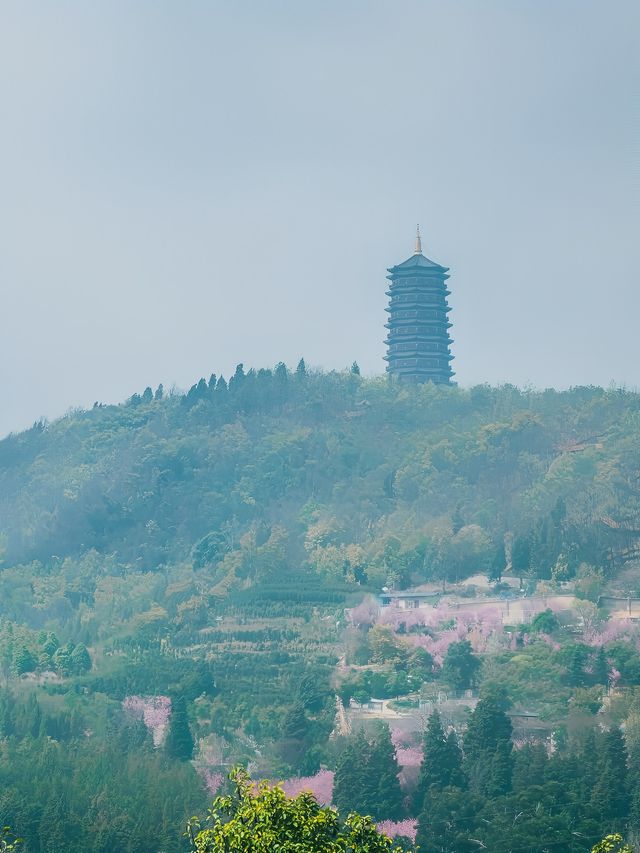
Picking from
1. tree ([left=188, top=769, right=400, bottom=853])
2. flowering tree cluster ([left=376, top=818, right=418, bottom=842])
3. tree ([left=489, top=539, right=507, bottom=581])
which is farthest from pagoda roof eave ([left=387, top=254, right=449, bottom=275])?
tree ([left=188, top=769, right=400, bottom=853])

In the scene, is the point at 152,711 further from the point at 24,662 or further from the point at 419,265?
the point at 419,265

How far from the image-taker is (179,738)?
341 ft

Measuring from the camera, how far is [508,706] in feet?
343

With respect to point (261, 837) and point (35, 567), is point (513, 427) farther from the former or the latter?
point (261, 837)

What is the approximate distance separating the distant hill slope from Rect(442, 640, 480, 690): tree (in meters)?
20.4

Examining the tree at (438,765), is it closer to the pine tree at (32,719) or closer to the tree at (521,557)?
the pine tree at (32,719)

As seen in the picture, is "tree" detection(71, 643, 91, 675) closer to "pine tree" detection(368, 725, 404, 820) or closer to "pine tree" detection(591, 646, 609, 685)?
"pine tree" detection(591, 646, 609, 685)

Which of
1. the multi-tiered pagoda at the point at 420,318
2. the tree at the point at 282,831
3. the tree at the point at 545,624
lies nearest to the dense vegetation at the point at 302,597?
the tree at the point at 545,624

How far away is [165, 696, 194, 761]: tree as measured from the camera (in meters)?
103

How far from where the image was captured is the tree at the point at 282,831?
39.0 meters

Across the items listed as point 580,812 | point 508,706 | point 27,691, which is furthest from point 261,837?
point 27,691

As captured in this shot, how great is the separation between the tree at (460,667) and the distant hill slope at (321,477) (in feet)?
67.0

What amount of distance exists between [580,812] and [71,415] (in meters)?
109

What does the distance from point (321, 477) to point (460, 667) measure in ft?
167
